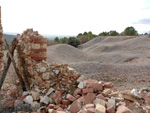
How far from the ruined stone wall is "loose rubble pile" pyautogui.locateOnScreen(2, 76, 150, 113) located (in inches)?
9.2

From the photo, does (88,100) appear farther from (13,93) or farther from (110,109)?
(13,93)

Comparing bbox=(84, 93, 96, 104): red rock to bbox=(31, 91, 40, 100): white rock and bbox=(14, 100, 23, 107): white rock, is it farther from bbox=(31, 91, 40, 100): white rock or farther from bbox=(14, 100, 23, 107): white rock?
bbox=(14, 100, 23, 107): white rock

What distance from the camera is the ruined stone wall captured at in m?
4.41

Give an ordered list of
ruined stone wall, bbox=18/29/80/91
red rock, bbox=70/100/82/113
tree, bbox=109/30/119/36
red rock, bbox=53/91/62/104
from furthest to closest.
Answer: tree, bbox=109/30/119/36 → ruined stone wall, bbox=18/29/80/91 → red rock, bbox=53/91/62/104 → red rock, bbox=70/100/82/113

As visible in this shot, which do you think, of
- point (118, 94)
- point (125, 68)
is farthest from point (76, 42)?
point (118, 94)

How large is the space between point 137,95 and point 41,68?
2930mm

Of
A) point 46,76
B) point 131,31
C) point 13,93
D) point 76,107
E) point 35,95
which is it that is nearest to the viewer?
point 76,107

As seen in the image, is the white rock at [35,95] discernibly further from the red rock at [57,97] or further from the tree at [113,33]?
the tree at [113,33]

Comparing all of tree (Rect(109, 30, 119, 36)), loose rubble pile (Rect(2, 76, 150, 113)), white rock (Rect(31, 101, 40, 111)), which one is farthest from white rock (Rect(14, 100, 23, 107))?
tree (Rect(109, 30, 119, 36))

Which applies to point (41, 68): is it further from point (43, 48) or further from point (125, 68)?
point (125, 68)

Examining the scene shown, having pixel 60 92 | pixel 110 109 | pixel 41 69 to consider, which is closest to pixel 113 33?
pixel 41 69

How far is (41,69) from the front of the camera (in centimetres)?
454

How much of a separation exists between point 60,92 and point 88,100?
3.72ft

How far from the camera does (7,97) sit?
15.0 feet
